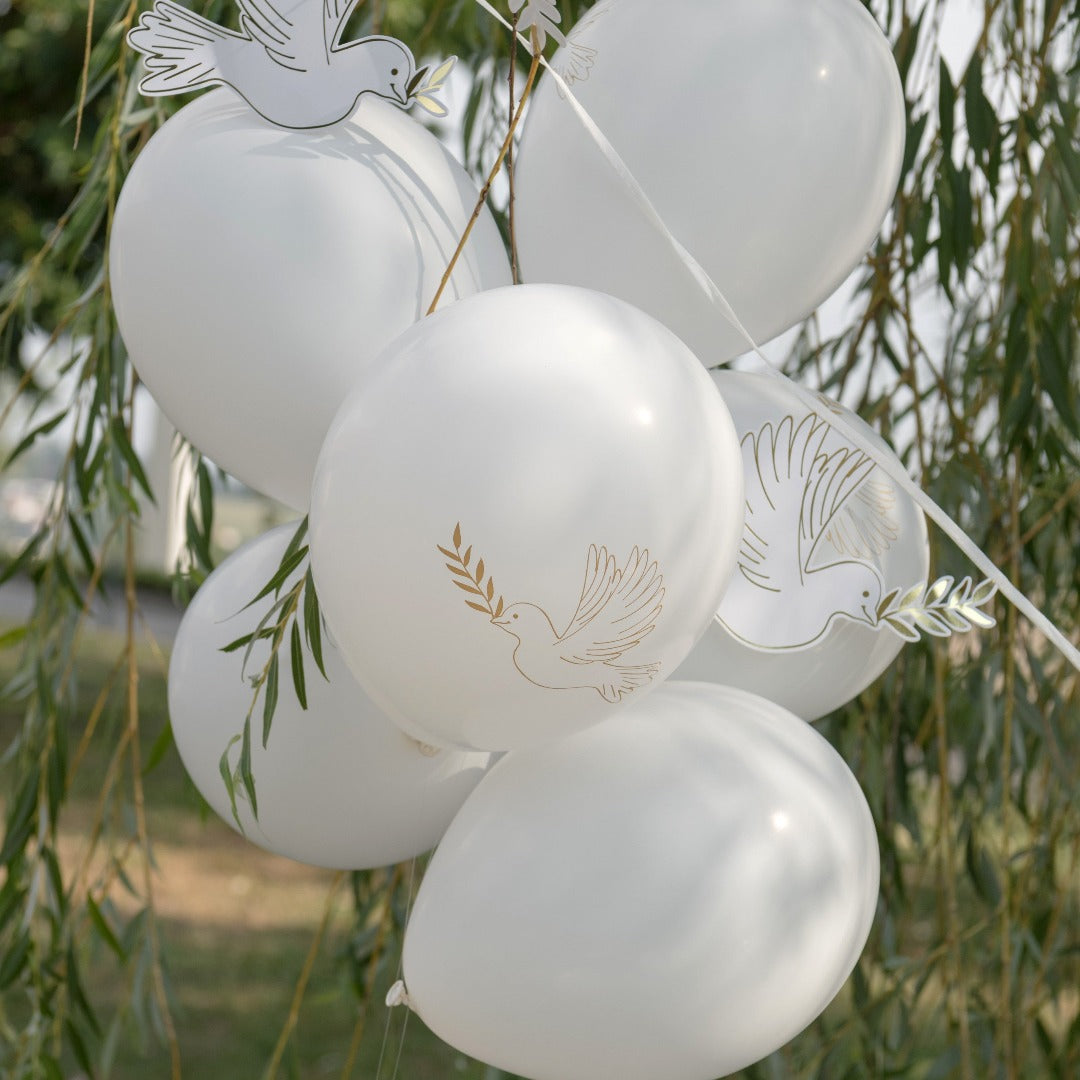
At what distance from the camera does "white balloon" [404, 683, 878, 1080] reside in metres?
0.70

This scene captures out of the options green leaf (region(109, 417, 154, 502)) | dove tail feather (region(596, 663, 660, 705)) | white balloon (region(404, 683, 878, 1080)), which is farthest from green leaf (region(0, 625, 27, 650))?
dove tail feather (region(596, 663, 660, 705))

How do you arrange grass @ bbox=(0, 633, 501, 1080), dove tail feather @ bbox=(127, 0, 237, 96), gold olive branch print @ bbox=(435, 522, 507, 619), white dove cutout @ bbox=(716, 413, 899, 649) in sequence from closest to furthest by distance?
gold olive branch print @ bbox=(435, 522, 507, 619) → dove tail feather @ bbox=(127, 0, 237, 96) → white dove cutout @ bbox=(716, 413, 899, 649) → grass @ bbox=(0, 633, 501, 1080)

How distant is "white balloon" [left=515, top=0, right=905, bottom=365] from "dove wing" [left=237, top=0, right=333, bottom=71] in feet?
0.47

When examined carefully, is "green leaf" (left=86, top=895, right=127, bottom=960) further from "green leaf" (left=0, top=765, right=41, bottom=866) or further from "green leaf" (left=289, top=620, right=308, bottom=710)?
"green leaf" (left=289, top=620, right=308, bottom=710)

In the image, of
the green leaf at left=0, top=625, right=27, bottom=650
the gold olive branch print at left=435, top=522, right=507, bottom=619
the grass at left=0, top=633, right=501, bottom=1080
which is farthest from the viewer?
the grass at left=0, top=633, right=501, bottom=1080

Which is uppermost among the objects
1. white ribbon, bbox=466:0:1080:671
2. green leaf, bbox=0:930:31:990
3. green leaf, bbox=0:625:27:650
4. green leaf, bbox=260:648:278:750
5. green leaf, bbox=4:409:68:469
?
white ribbon, bbox=466:0:1080:671

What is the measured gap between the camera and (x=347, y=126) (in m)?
0.79

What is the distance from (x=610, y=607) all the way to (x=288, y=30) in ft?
1.20

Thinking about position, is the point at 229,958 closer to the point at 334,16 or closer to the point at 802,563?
the point at 802,563

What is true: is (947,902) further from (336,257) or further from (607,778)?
(336,257)

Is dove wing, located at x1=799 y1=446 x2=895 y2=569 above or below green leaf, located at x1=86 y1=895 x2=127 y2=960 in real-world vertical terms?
above

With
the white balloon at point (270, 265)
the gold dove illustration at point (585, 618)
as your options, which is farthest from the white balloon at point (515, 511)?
the white balloon at point (270, 265)

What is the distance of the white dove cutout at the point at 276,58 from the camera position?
74 centimetres

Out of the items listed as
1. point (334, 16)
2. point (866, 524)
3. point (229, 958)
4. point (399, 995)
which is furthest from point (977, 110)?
point (229, 958)
